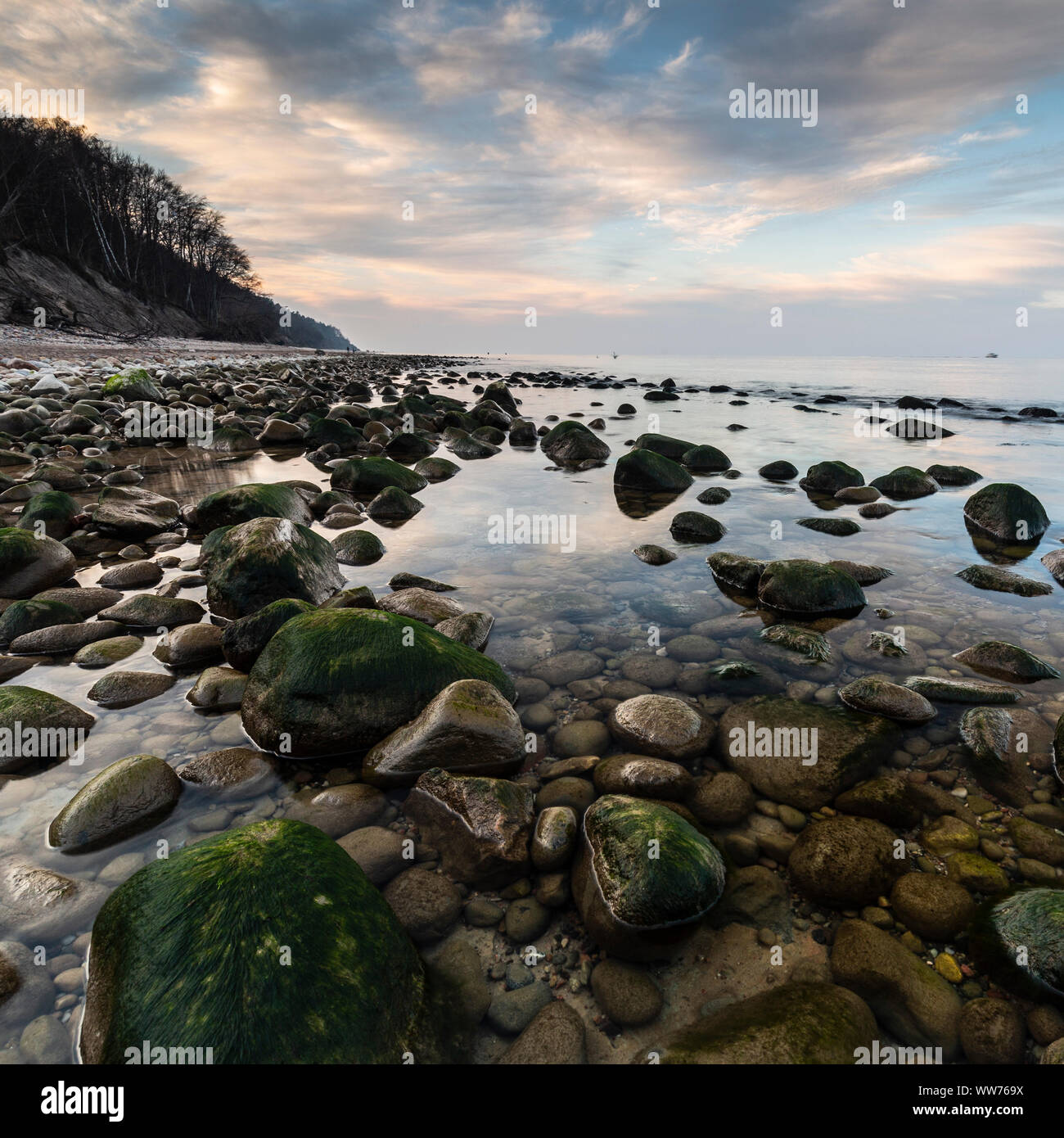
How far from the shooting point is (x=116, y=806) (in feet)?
12.0

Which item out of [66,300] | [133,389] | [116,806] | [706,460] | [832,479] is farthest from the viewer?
[66,300]

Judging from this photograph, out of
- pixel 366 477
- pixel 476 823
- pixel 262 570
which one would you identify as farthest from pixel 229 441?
pixel 476 823

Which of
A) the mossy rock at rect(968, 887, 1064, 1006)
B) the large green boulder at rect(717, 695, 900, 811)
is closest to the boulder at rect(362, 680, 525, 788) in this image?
the large green boulder at rect(717, 695, 900, 811)

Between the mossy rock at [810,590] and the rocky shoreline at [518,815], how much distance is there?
0.04 metres

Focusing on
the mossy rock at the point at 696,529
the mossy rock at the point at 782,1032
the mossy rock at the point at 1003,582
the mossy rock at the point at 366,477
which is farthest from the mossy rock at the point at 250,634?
the mossy rock at the point at 1003,582

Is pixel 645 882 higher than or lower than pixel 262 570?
lower

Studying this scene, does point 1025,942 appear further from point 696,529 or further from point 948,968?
point 696,529

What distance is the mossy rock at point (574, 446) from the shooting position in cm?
1786

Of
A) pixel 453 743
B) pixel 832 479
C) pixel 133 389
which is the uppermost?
pixel 133 389

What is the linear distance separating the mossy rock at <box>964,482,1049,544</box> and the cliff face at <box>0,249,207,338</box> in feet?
162

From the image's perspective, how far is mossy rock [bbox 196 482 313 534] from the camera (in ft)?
27.4

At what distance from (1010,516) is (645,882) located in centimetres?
1090

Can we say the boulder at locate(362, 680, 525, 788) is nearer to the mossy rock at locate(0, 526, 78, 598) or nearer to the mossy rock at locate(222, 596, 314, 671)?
the mossy rock at locate(222, 596, 314, 671)
